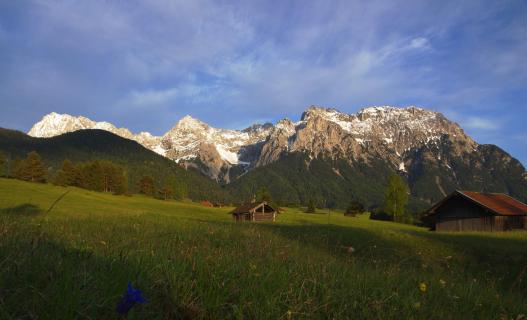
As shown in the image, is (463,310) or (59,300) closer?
(59,300)

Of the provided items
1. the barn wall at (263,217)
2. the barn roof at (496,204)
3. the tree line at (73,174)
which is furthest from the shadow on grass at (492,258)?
the tree line at (73,174)

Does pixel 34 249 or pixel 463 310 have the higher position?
pixel 34 249

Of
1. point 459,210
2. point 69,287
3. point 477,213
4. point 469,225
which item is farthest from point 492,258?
point 459,210

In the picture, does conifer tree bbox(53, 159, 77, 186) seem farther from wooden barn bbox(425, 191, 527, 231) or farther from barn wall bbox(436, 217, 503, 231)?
barn wall bbox(436, 217, 503, 231)

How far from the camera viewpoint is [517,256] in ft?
63.6

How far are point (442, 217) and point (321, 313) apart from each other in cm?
5294

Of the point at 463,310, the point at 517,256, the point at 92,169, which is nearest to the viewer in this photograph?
the point at 463,310

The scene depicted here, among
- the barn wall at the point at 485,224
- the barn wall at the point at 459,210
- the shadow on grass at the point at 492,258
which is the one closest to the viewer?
the shadow on grass at the point at 492,258

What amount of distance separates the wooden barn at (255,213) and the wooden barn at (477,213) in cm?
2927

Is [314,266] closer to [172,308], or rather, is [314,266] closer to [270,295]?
[270,295]

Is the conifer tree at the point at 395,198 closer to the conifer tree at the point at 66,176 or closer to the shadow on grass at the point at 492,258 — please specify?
the shadow on grass at the point at 492,258

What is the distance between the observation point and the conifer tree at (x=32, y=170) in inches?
3627

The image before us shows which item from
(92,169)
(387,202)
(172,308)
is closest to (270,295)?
(172,308)

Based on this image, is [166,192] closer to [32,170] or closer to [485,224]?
[32,170]
